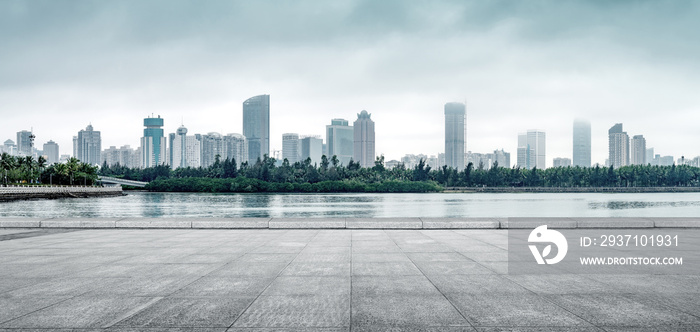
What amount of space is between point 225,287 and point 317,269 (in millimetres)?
2362

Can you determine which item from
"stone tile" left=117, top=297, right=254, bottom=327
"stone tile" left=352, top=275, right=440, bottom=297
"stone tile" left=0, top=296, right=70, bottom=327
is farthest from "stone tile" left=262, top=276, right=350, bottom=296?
"stone tile" left=0, top=296, right=70, bottom=327

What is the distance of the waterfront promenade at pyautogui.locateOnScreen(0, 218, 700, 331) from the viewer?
6699 millimetres

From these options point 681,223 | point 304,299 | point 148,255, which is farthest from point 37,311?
point 681,223

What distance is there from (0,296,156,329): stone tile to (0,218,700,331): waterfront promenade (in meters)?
0.02

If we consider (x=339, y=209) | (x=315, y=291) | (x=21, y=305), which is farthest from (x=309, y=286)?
(x=339, y=209)

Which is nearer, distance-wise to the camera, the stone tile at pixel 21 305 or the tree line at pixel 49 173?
the stone tile at pixel 21 305

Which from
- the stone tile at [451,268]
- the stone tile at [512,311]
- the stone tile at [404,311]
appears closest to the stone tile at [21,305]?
the stone tile at [404,311]

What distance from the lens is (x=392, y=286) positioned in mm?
8852

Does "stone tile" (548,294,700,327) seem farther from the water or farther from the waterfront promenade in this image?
the water

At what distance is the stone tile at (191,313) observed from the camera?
6611 mm

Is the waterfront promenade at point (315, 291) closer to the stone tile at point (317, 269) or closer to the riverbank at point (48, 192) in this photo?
the stone tile at point (317, 269)

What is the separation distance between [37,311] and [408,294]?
5802mm

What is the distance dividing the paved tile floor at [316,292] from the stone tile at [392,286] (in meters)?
0.04

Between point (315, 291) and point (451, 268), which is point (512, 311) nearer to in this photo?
point (315, 291)
